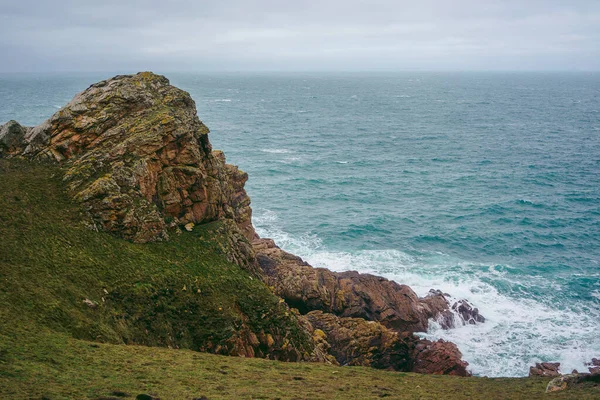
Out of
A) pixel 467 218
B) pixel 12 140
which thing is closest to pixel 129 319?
pixel 12 140

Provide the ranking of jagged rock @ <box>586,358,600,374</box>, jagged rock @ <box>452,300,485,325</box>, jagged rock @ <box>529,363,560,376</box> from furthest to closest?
1. jagged rock @ <box>452,300,485,325</box>
2. jagged rock @ <box>586,358,600,374</box>
3. jagged rock @ <box>529,363,560,376</box>

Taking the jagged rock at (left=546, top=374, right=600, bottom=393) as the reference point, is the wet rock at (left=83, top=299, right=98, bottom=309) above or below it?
above

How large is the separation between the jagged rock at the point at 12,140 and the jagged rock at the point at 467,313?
51758 millimetres

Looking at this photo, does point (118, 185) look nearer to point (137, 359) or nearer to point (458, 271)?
point (137, 359)

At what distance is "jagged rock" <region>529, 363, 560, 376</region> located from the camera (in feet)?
153

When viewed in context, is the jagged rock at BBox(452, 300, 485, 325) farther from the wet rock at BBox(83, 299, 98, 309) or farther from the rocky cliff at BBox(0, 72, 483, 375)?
the wet rock at BBox(83, 299, 98, 309)

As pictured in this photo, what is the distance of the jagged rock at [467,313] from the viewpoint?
58.0 metres

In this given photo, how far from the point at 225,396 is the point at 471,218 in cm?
7222

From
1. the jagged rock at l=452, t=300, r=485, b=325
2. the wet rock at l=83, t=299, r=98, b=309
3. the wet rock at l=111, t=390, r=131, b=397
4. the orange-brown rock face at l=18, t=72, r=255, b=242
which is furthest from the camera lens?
the jagged rock at l=452, t=300, r=485, b=325

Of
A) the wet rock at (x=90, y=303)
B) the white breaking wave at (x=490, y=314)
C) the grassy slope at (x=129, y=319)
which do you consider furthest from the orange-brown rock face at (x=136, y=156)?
the white breaking wave at (x=490, y=314)

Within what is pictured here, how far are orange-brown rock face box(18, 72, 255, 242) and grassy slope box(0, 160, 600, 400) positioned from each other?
2.19 m

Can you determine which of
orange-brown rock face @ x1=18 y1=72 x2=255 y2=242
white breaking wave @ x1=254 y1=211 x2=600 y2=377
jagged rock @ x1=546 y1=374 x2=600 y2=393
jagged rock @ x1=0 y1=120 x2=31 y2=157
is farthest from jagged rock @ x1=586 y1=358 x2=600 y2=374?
jagged rock @ x1=0 y1=120 x2=31 y2=157

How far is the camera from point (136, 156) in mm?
46188

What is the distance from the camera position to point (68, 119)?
47844 mm
